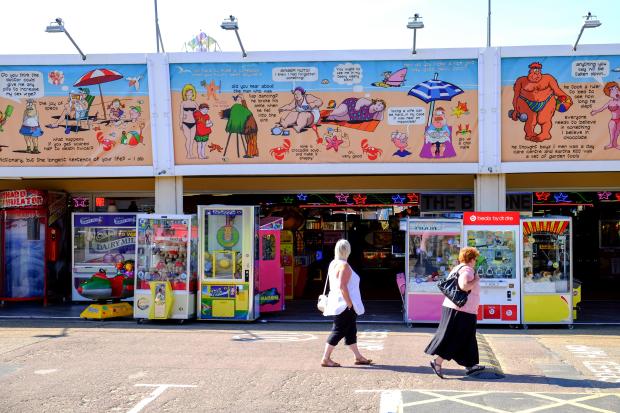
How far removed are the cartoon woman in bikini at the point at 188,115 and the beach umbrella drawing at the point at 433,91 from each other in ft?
14.3

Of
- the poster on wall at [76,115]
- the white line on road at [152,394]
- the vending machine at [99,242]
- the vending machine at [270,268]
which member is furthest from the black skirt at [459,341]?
the vending machine at [99,242]

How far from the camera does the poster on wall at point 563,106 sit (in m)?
12.9

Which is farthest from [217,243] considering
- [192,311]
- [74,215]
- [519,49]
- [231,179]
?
[519,49]

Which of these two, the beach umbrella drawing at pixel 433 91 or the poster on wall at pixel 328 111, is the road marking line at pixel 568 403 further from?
the beach umbrella drawing at pixel 433 91

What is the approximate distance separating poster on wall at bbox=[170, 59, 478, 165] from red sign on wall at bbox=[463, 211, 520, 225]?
1.54 m

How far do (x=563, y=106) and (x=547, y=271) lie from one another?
3.25m

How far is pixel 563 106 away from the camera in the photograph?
13.0 meters

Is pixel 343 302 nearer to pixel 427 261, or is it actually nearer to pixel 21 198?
pixel 427 261

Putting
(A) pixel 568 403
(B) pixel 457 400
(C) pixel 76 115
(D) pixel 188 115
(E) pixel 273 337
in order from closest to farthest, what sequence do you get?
(A) pixel 568 403 → (B) pixel 457 400 → (E) pixel 273 337 → (D) pixel 188 115 → (C) pixel 76 115

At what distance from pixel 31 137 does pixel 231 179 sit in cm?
479

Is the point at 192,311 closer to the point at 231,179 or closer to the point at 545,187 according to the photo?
the point at 231,179

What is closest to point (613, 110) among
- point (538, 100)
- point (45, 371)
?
point (538, 100)

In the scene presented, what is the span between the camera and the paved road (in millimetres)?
7055

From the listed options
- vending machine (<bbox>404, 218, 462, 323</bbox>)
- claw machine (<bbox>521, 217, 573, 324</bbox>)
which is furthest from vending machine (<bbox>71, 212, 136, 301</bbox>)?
claw machine (<bbox>521, 217, 573, 324</bbox>)
